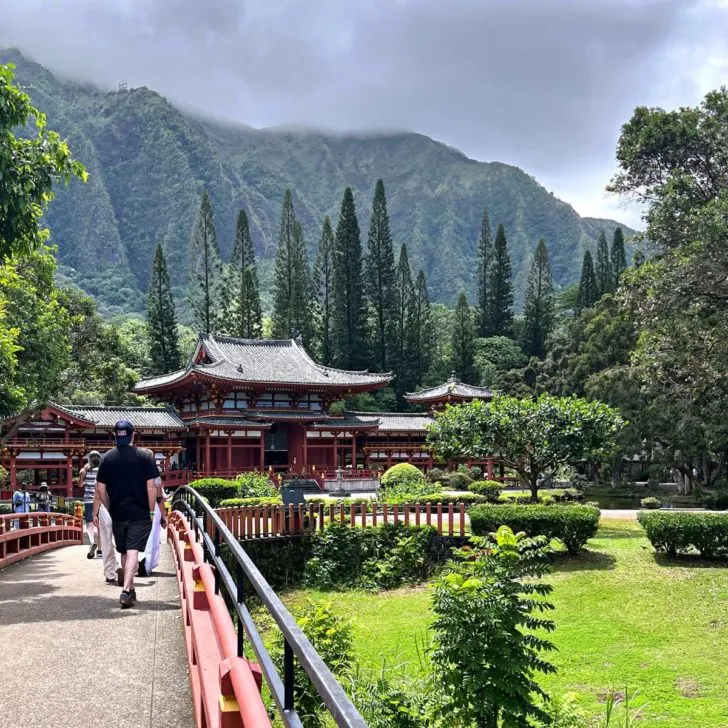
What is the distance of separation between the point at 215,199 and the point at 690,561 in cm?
15223

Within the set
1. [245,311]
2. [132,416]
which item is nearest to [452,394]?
[132,416]

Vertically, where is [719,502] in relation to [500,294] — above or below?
below

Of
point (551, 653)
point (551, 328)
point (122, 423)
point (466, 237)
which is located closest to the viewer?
point (122, 423)

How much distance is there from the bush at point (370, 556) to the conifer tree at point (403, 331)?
153ft

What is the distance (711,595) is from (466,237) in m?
158

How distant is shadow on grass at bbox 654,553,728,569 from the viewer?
15.4 m

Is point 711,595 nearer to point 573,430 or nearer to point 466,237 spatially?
point 573,430

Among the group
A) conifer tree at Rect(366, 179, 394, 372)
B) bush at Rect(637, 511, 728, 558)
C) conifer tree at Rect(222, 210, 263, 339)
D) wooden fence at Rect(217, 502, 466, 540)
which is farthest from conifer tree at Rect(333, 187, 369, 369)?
bush at Rect(637, 511, 728, 558)

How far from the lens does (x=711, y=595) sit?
13.3 m

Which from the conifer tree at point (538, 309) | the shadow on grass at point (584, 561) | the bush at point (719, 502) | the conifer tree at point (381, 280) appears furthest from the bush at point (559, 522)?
the conifer tree at point (538, 309)

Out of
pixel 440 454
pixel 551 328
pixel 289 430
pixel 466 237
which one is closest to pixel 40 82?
pixel 466 237

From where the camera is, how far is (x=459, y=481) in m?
36.8

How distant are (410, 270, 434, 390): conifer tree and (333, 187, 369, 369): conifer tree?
16.7 feet

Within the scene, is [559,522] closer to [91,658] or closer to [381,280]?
[91,658]
